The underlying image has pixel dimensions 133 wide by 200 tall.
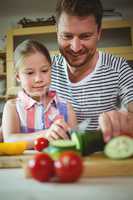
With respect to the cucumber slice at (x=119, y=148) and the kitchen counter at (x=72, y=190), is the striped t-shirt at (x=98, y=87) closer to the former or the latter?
the cucumber slice at (x=119, y=148)

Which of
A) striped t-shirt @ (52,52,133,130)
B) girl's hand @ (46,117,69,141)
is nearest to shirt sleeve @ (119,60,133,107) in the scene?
striped t-shirt @ (52,52,133,130)

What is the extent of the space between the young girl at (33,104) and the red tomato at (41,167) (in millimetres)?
447

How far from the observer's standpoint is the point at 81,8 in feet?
4.01

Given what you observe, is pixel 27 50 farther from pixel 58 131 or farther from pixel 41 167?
pixel 41 167

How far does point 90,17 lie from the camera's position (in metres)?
1.23

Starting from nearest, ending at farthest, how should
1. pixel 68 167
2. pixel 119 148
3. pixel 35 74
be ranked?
pixel 68 167 < pixel 119 148 < pixel 35 74

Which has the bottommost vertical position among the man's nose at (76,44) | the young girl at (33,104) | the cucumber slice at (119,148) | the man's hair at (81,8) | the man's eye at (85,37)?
the cucumber slice at (119,148)

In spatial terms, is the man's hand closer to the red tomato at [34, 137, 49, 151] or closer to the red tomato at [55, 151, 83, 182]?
the red tomato at [34, 137, 49, 151]

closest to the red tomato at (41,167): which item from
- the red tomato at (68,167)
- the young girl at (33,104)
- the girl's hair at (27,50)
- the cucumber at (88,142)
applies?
the red tomato at (68,167)

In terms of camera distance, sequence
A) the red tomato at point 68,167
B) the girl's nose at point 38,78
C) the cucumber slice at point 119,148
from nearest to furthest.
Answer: the red tomato at point 68,167
the cucumber slice at point 119,148
the girl's nose at point 38,78

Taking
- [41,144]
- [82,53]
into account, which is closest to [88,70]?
[82,53]

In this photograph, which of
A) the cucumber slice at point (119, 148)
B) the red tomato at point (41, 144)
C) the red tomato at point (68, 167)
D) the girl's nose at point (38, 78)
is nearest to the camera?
the red tomato at point (68, 167)

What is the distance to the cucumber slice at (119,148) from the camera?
2.89 ft

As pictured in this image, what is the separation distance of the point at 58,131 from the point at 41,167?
448 millimetres
